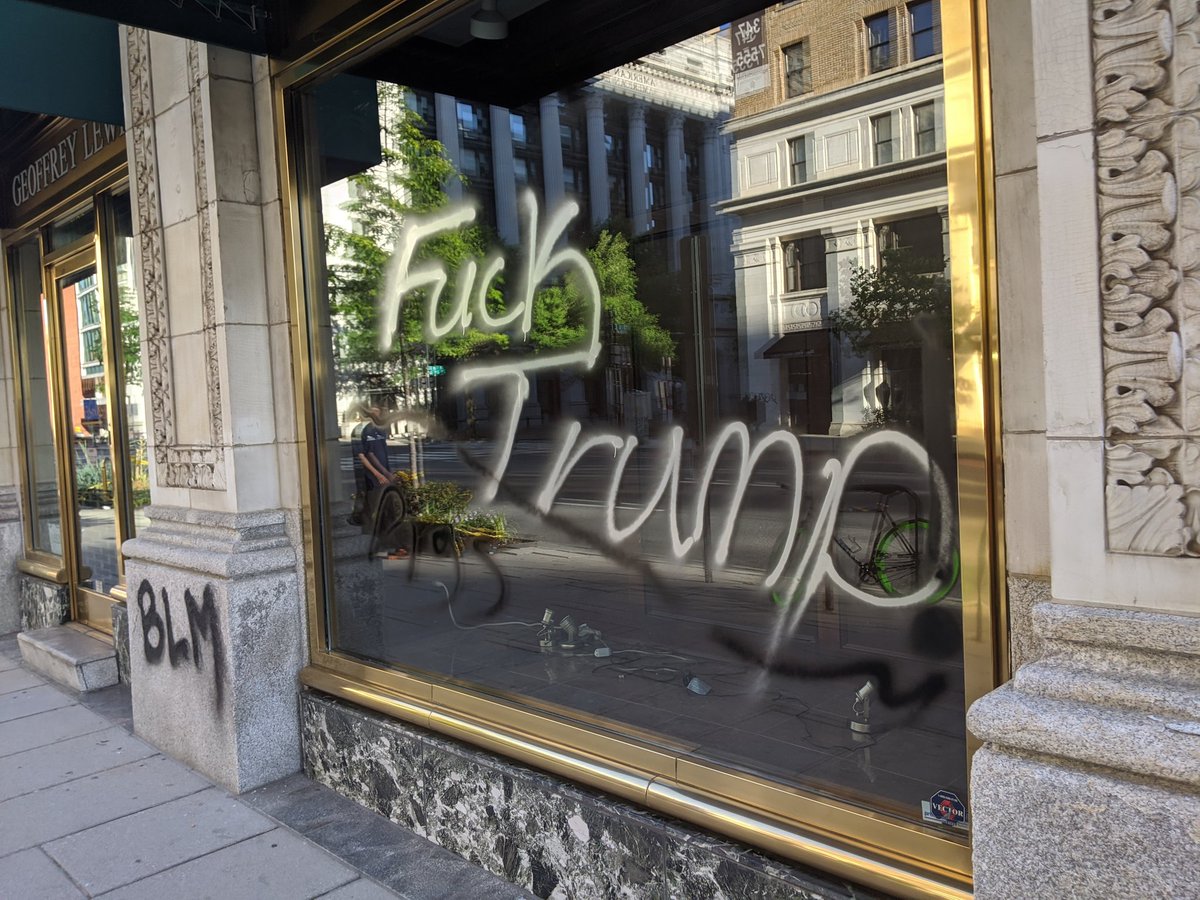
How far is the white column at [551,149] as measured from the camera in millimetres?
4250

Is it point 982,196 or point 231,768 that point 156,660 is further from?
point 982,196

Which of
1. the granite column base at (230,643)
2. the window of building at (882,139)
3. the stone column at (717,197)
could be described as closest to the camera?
the window of building at (882,139)

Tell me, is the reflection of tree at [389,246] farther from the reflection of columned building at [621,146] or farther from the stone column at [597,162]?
the stone column at [597,162]

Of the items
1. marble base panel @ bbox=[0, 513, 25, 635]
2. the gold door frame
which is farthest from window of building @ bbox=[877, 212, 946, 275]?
marble base panel @ bbox=[0, 513, 25, 635]

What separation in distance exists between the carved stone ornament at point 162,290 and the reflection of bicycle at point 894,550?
3348 millimetres

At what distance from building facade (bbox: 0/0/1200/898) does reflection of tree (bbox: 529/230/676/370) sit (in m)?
0.02

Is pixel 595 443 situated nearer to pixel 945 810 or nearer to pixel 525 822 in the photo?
pixel 525 822

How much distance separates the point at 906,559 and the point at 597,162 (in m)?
2.21

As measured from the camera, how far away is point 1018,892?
201 centimetres

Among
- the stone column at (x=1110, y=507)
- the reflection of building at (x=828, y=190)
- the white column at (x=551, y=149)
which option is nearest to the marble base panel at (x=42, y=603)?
the white column at (x=551, y=149)

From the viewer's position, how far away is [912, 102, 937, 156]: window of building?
2695mm

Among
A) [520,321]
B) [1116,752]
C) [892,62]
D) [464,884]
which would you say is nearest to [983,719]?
[1116,752]

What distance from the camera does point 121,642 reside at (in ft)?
22.0

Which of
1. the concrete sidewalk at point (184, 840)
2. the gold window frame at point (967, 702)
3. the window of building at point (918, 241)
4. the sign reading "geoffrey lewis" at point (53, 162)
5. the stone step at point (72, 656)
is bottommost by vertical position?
the concrete sidewalk at point (184, 840)
